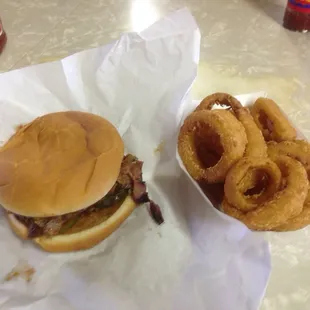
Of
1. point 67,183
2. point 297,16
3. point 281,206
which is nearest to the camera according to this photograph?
Answer: point 281,206

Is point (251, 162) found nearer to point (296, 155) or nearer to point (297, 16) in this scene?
point (296, 155)

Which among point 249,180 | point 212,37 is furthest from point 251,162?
point 212,37

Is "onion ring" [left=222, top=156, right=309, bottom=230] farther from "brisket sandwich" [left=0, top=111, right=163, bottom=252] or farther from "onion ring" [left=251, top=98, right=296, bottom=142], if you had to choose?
"brisket sandwich" [left=0, top=111, right=163, bottom=252]

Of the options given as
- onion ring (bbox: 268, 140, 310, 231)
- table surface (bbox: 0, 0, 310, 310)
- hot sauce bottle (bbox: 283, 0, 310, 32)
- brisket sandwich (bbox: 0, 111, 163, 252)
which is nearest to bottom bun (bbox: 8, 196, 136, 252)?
brisket sandwich (bbox: 0, 111, 163, 252)

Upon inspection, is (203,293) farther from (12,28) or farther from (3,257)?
(12,28)

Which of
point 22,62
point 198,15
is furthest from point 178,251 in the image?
point 198,15

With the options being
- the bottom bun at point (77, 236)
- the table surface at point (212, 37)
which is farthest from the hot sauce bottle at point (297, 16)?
the bottom bun at point (77, 236)
